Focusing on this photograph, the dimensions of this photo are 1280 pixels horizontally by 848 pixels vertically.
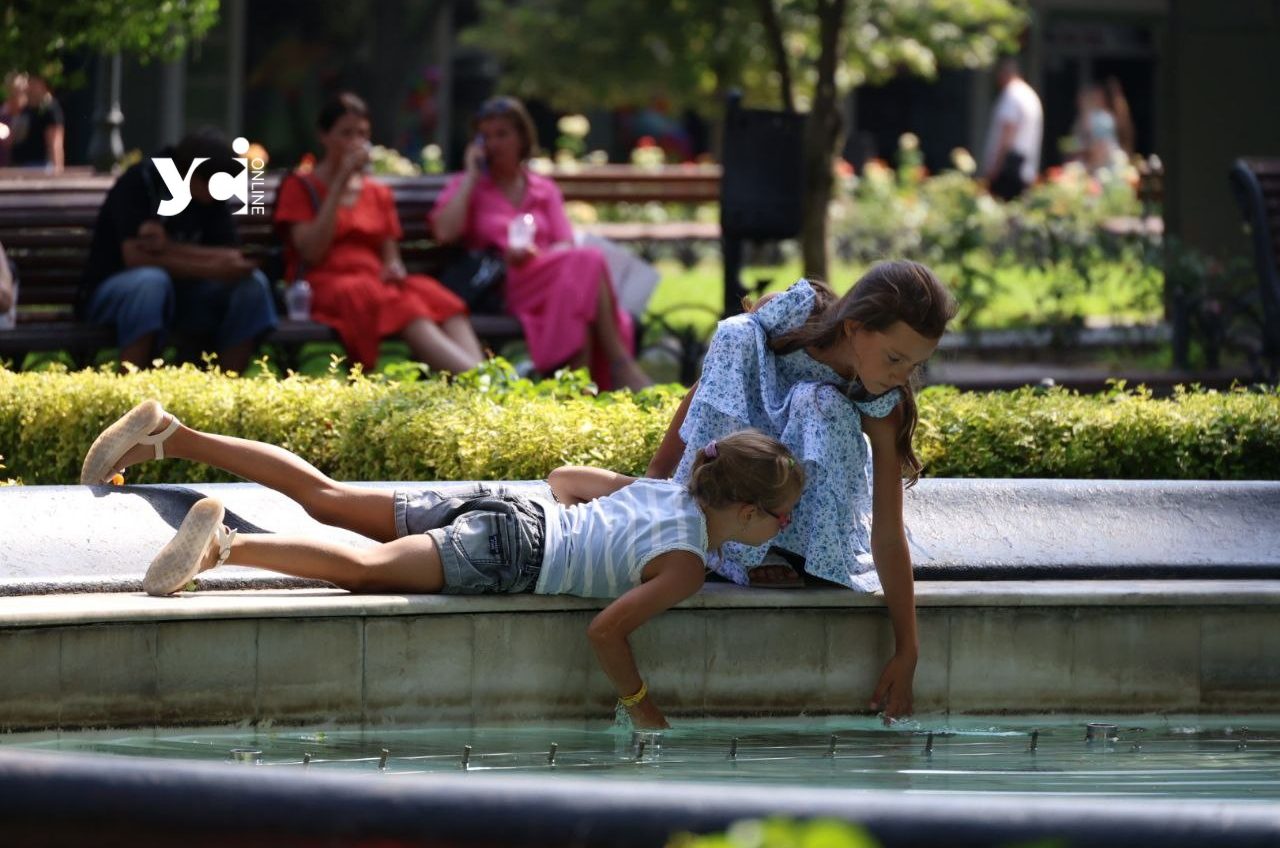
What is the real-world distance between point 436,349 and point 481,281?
61 cm

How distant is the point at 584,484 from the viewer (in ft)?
16.6

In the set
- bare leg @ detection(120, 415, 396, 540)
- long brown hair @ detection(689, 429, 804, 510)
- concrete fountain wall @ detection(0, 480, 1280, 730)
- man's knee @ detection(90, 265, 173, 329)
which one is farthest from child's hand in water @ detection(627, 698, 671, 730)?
man's knee @ detection(90, 265, 173, 329)

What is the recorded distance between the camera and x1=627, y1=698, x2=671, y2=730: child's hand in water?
459cm

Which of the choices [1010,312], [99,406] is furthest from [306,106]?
[99,406]

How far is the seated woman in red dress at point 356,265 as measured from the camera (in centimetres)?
827

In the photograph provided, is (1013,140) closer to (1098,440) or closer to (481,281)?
(481,281)

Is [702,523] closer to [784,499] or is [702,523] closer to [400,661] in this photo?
[784,499]

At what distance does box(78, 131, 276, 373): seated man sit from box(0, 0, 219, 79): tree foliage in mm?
922

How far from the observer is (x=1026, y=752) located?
4.64m

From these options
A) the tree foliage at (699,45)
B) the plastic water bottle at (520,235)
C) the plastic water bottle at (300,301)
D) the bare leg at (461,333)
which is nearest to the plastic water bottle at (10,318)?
the plastic water bottle at (300,301)

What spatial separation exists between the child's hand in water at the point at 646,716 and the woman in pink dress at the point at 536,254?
3943mm

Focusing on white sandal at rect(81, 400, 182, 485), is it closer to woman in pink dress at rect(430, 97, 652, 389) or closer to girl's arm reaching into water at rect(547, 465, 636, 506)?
girl's arm reaching into water at rect(547, 465, 636, 506)

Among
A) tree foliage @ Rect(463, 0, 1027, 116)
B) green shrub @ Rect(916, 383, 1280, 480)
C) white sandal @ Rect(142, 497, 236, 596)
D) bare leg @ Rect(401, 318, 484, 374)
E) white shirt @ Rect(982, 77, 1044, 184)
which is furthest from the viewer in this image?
white shirt @ Rect(982, 77, 1044, 184)

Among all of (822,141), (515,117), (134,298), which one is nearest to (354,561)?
(134,298)
